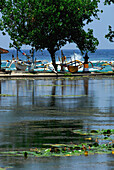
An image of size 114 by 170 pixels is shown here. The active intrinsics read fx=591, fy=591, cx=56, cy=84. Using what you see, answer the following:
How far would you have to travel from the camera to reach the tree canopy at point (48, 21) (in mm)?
63688

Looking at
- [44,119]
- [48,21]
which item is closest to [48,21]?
[48,21]

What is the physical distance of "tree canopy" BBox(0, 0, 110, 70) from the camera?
63688mm

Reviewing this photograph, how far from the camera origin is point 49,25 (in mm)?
63344

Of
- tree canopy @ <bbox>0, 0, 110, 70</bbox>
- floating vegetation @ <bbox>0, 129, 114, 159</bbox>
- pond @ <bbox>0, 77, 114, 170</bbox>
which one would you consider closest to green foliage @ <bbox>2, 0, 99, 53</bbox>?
tree canopy @ <bbox>0, 0, 110, 70</bbox>

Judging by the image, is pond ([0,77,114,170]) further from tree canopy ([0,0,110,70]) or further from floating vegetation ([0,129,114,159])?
tree canopy ([0,0,110,70])

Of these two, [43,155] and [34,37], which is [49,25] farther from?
[43,155]

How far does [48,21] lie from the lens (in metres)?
63.9

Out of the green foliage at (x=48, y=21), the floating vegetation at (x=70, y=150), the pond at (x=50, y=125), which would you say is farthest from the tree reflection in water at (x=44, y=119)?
the green foliage at (x=48, y=21)

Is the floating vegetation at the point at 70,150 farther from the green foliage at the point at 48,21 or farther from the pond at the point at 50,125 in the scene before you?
the green foliage at the point at 48,21

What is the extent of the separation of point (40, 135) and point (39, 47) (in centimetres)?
5360

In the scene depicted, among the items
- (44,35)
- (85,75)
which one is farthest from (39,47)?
(85,75)

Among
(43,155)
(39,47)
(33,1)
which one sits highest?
(33,1)

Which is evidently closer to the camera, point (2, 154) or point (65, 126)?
point (2, 154)

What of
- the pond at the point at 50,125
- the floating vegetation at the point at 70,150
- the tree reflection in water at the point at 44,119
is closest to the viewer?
the pond at the point at 50,125
